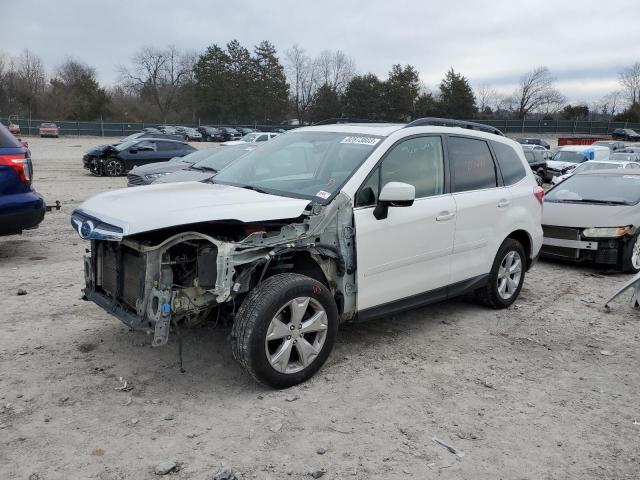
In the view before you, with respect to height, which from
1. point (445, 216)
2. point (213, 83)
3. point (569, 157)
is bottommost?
point (445, 216)

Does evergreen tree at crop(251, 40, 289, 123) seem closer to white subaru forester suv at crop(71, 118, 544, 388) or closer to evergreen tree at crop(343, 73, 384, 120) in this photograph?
evergreen tree at crop(343, 73, 384, 120)

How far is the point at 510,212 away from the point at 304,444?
3.56m

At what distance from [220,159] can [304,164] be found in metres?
6.38

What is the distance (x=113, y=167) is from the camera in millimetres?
19875

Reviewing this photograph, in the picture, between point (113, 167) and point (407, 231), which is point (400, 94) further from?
point (407, 231)

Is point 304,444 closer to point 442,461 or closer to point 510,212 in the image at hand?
point 442,461

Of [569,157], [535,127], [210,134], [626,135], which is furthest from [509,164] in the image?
[535,127]

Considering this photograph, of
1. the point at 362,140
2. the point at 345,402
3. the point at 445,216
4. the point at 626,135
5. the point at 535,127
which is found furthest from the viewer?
the point at 535,127

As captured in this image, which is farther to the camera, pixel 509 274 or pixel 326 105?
pixel 326 105

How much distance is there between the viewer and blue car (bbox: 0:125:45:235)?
6758mm

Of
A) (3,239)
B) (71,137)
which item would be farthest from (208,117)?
(3,239)

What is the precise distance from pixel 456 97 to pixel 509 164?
228ft

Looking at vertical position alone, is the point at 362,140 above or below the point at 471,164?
above

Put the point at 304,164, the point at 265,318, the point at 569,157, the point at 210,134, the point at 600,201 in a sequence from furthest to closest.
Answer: the point at 210,134 → the point at 569,157 → the point at 600,201 → the point at 304,164 → the point at 265,318
